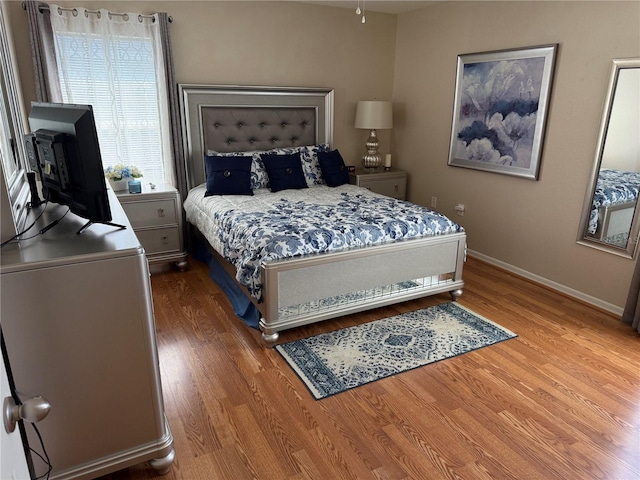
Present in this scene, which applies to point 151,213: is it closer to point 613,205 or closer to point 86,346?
point 86,346

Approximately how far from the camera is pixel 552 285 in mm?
3471

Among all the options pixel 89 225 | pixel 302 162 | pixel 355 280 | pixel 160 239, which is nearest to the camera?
pixel 89 225

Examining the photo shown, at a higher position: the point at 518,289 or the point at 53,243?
the point at 53,243

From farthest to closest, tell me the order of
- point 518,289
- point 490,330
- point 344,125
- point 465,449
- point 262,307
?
point 344,125, point 518,289, point 490,330, point 262,307, point 465,449

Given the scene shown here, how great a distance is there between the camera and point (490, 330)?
9.25 feet

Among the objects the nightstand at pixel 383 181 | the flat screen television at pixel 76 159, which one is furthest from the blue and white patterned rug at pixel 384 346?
the nightstand at pixel 383 181

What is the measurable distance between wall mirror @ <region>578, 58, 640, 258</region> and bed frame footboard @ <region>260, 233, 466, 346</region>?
3.19ft

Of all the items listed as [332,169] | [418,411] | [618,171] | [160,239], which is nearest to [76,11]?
[160,239]

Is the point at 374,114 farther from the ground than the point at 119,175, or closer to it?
farther from the ground

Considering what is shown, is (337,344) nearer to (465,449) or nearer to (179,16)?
(465,449)

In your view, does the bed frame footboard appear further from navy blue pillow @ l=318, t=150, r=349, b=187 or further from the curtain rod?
the curtain rod

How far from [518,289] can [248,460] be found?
2542 millimetres

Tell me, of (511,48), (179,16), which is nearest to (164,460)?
(179,16)

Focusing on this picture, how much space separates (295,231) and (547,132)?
2.13 m
